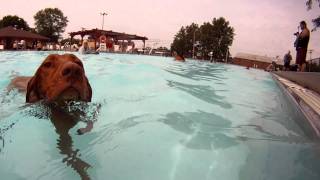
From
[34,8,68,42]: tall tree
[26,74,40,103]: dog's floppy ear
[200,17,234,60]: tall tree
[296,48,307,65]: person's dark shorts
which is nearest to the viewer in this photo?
[26,74,40,103]: dog's floppy ear

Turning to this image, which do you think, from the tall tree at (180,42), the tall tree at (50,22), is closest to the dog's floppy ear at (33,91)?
the tall tree at (180,42)

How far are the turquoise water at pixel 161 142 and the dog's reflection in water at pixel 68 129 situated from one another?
11mm

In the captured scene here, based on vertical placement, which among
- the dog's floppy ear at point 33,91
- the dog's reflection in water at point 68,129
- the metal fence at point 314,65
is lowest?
the dog's reflection in water at point 68,129

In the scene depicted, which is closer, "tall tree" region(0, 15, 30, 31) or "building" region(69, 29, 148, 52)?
"building" region(69, 29, 148, 52)

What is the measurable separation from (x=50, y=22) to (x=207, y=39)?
4794cm

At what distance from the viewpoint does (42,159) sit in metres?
3.43

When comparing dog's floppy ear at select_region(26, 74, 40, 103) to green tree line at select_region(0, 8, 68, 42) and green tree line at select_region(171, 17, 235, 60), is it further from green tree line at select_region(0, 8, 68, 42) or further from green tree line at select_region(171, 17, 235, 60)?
green tree line at select_region(0, 8, 68, 42)

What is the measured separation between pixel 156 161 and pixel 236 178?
681mm

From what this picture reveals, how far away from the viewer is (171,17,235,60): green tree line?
95469mm

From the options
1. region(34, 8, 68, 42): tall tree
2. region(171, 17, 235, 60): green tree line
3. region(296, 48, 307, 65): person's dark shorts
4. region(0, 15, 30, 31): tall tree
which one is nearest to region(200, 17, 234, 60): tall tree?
region(171, 17, 235, 60): green tree line

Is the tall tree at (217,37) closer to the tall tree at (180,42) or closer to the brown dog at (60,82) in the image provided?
the tall tree at (180,42)

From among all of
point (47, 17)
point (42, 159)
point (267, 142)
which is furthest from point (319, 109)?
point (47, 17)

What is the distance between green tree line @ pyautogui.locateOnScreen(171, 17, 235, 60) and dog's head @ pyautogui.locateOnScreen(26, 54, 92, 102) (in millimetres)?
88865

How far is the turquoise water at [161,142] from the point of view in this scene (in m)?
3.15
